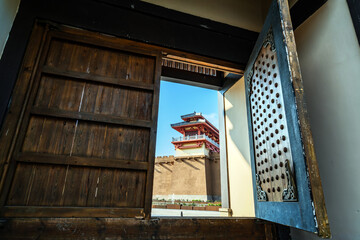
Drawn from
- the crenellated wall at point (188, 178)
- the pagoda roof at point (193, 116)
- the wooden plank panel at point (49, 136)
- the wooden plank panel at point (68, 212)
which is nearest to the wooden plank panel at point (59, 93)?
the wooden plank panel at point (49, 136)

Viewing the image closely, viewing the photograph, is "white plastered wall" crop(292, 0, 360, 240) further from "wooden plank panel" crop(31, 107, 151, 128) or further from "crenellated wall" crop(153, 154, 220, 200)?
"crenellated wall" crop(153, 154, 220, 200)

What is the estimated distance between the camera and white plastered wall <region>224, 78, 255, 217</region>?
2648 millimetres

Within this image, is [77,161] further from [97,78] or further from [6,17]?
[6,17]

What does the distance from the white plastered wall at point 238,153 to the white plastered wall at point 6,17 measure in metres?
2.55

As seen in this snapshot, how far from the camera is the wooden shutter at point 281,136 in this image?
3.72 feet

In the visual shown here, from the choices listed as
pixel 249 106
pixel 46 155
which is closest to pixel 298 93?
pixel 249 106

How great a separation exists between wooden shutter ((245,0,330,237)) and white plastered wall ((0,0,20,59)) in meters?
1.96

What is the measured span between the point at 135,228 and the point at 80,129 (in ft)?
2.74

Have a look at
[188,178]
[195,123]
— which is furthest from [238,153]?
[195,123]

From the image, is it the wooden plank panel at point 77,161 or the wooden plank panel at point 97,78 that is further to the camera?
the wooden plank panel at point 97,78

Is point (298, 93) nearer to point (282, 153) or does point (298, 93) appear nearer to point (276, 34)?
point (282, 153)

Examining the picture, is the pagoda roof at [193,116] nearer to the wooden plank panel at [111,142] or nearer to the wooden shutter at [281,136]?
the wooden shutter at [281,136]

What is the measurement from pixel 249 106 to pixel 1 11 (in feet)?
6.94

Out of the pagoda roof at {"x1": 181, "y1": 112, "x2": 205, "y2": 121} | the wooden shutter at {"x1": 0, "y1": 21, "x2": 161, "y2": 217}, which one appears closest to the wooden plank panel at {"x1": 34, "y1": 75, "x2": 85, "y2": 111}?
the wooden shutter at {"x1": 0, "y1": 21, "x2": 161, "y2": 217}
